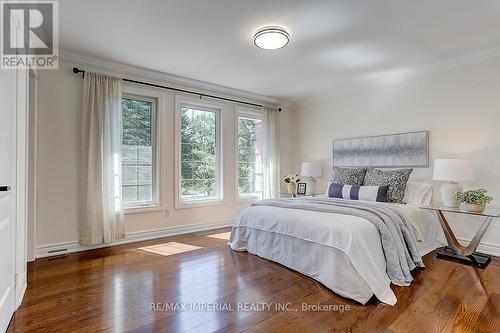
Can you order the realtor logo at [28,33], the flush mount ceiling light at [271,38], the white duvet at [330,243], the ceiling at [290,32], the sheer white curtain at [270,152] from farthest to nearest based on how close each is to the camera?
1. the sheer white curtain at [270,152]
2. the flush mount ceiling light at [271,38]
3. the ceiling at [290,32]
4. the white duvet at [330,243]
5. the realtor logo at [28,33]

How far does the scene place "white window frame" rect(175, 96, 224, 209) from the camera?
14.0 ft

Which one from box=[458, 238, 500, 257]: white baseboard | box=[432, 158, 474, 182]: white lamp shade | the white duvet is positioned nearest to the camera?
the white duvet

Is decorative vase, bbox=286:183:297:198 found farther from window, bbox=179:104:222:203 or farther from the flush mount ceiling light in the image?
the flush mount ceiling light

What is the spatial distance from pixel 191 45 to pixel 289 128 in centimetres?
313

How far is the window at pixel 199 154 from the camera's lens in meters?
4.45

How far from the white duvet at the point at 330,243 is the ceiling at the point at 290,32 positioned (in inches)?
73.4

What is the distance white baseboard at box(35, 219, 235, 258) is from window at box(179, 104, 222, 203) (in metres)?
0.45

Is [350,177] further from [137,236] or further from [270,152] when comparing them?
[137,236]

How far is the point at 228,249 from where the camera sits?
3492mm

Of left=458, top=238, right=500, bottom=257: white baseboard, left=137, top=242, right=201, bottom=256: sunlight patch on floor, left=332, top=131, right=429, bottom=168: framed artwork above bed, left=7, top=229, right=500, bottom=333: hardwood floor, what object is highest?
left=332, top=131, right=429, bottom=168: framed artwork above bed

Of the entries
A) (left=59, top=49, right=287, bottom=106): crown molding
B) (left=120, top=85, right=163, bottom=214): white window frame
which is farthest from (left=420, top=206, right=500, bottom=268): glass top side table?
(left=120, top=85, right=163, bottom=214): white window frame

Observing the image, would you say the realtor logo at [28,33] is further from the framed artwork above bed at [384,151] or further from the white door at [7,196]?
the framed artwork above bed at [384,151]

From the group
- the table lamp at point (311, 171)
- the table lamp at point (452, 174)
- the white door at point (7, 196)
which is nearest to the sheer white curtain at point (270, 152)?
the table lamp at point (311, 171)

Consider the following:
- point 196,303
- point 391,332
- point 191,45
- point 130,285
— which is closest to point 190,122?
point 191,45
